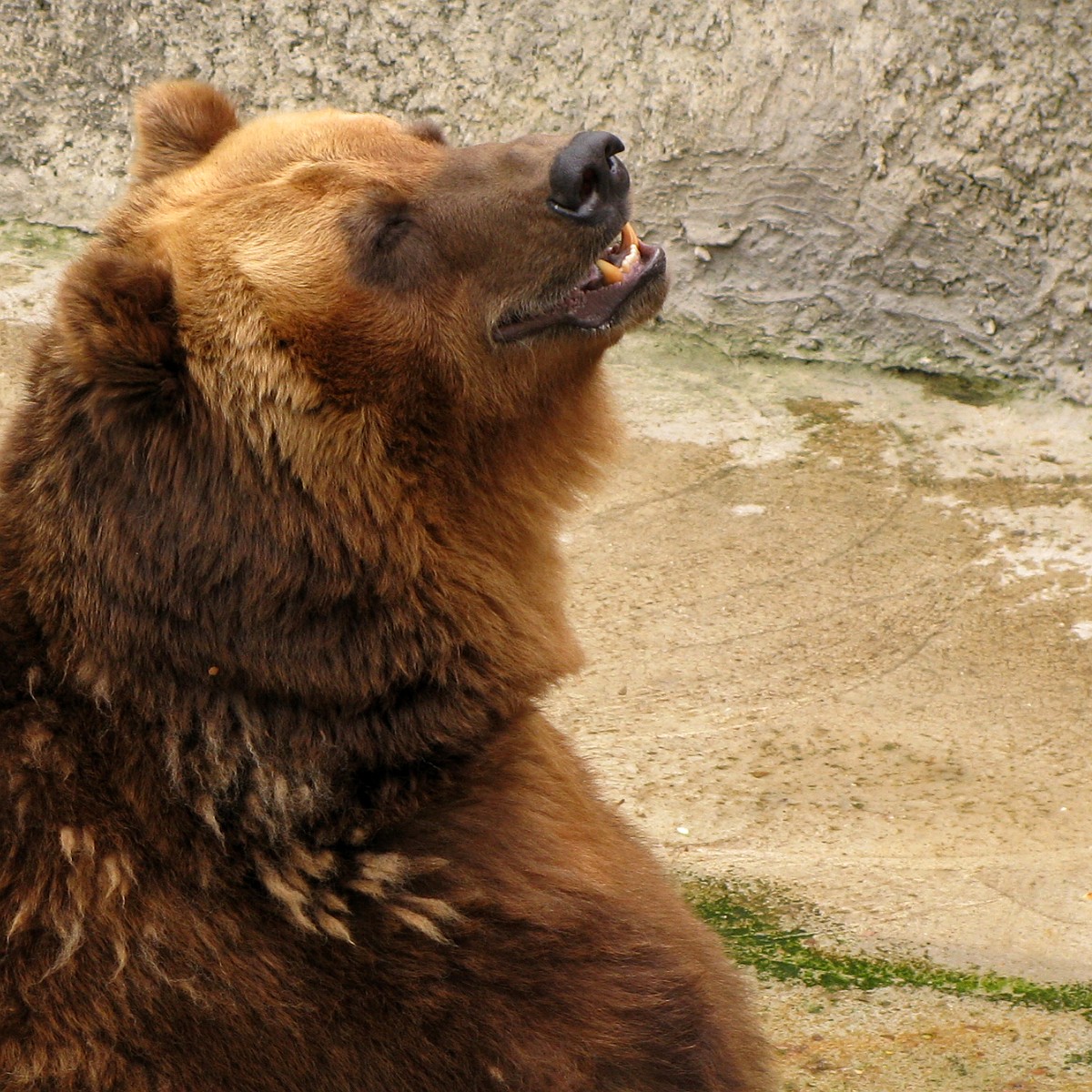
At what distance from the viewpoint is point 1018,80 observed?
21.7 feet

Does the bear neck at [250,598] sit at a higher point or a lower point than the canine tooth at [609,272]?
lower

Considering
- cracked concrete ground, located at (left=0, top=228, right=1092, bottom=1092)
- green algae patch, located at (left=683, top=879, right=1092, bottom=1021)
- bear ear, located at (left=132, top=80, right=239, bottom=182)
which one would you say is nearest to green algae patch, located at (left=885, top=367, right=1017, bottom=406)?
cracked concrete ground, located at (left=0, top=228, right=1092, bottom=1092)

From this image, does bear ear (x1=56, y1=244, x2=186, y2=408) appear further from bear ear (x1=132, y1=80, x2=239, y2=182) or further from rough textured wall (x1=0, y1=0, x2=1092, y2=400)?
rough textured wall (x1=0, y1=0, x2=1092, y2=400)

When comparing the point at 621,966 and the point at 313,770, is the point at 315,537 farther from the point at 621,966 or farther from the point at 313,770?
the point at 621,966

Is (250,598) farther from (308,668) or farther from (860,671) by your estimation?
(860,671)

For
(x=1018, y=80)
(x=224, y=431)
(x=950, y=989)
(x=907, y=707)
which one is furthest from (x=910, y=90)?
(x=224, y=431)

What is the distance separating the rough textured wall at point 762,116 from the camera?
22.1ft

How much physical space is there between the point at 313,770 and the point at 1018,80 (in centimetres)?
519

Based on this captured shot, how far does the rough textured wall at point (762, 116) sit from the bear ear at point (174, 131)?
14.6 feet

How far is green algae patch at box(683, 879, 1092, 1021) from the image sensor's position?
3600 millimetres

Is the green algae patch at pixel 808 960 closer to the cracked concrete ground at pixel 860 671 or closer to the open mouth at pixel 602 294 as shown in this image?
the cracked concrete ground at pixel 860 671

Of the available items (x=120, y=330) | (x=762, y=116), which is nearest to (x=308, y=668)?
(x=120, y=330)

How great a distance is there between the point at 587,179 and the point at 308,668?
993 millimetres

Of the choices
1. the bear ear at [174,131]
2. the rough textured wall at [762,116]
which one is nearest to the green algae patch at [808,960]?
the bear ear at [174,131]
